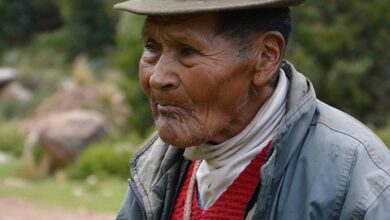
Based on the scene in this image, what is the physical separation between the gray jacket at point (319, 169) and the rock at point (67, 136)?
45.7ft

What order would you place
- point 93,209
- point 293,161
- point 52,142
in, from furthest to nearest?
point 52,142 < point 93,209 < point 293,161

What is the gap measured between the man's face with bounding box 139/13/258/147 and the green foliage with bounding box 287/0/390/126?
46.0 ft

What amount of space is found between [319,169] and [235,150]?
0.33 metres

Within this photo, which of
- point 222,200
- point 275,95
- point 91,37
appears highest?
point 275,95

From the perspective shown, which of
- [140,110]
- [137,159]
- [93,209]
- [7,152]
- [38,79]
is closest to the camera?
[137,159]

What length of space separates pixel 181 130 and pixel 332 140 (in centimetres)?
42

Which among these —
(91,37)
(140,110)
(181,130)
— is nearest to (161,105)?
(181,130)

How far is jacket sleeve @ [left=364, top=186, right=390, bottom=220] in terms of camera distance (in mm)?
2510

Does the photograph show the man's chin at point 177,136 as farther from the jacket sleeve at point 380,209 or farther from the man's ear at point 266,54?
the jacket sleeve at point 380,209

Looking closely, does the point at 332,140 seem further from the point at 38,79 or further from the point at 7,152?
the point at 38,79

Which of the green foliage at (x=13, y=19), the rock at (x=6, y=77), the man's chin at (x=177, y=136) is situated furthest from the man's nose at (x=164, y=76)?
the green foliage at (x=13, y=19)

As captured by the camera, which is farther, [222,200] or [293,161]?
[222,200]

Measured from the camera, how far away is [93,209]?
1238 centimetres

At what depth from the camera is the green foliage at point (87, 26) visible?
32.4 m
